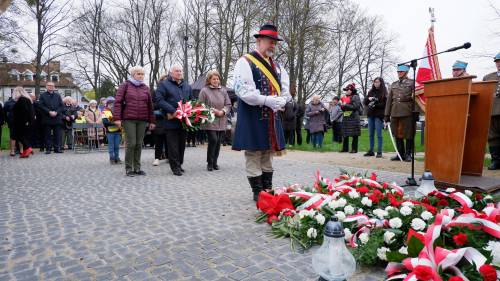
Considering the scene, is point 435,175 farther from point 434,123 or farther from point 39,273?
point 39,273

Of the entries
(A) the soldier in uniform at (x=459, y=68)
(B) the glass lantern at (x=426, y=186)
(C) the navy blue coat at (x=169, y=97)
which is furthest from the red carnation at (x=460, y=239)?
(C) the navy blue coat at (x=169, y=97)

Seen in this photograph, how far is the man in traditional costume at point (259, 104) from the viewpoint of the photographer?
4.41 m

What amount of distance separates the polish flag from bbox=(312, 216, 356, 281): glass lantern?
588 cm

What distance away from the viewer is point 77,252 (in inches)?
125

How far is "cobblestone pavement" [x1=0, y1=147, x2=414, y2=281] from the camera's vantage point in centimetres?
277

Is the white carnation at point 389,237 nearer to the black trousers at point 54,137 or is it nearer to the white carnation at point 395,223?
the white carnation at point 395,223

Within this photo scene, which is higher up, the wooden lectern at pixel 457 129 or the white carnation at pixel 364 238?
the wooden lectern at pixel 457 129

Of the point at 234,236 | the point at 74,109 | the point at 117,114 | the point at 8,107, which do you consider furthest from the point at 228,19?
the point at 234,236

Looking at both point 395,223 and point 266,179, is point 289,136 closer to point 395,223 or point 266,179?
point 266,179

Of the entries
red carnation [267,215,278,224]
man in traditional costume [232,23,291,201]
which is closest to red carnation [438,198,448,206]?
red carnation [267,215,278,224]

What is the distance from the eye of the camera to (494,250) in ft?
Result: 8.27

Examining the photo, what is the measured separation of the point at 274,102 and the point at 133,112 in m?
3.85

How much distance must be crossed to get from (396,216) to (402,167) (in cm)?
524

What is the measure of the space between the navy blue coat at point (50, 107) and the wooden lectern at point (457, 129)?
1146 centimetres
